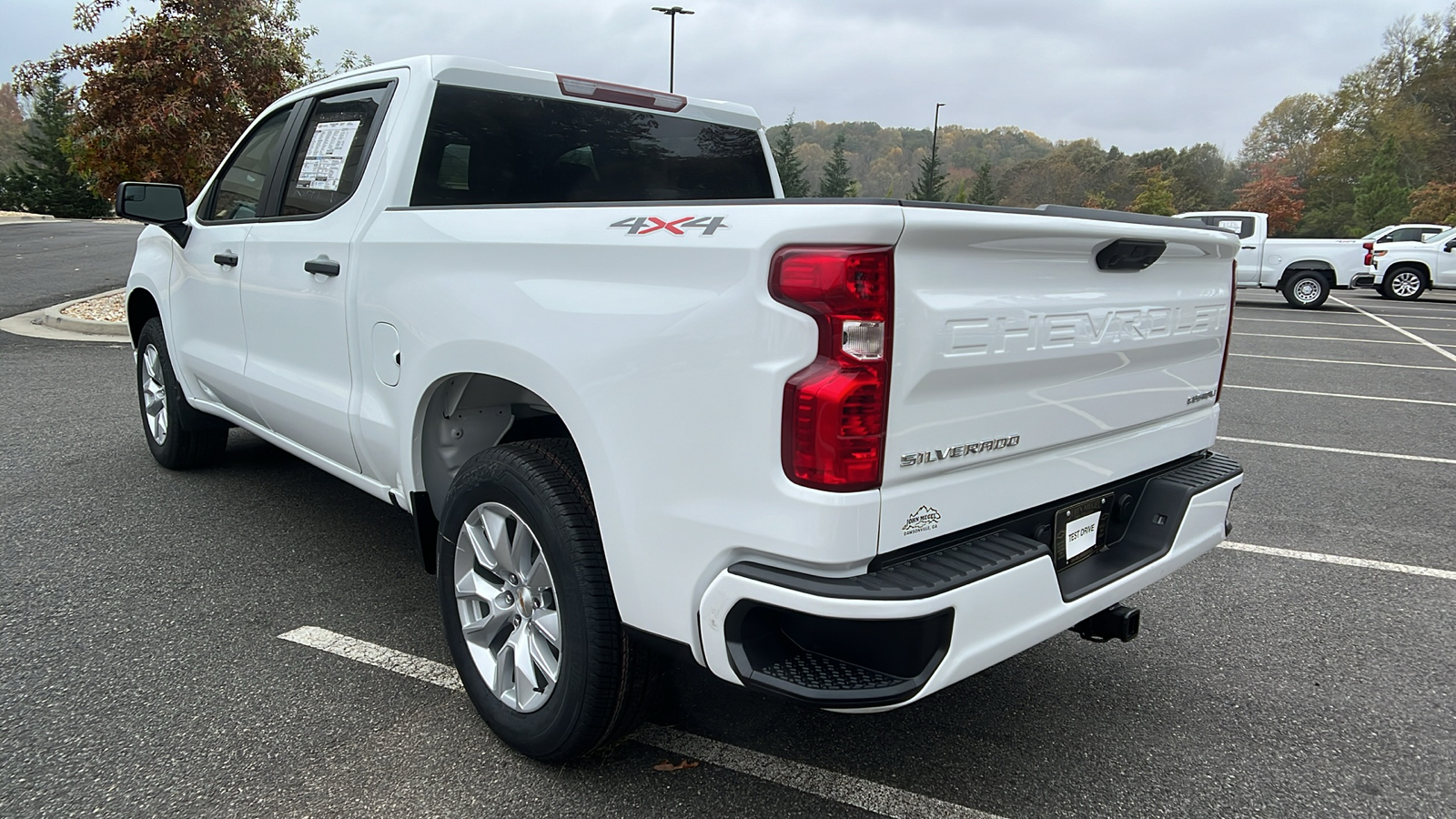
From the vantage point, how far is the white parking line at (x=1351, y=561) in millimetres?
4180

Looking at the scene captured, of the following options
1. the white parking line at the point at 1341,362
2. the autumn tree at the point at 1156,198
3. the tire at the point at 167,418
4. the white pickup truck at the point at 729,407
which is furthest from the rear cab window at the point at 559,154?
the autumn tree at the point at 1156,198

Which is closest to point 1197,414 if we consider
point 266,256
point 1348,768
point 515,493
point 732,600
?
point 1348,768

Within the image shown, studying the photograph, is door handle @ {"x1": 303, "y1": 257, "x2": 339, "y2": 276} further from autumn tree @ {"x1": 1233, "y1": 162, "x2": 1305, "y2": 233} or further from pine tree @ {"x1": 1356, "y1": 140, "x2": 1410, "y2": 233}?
autumn tree @ {"x1": 1233, "y1": 162, "x2": 1305, "y2": 233}

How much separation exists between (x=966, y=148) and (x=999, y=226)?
1698cm

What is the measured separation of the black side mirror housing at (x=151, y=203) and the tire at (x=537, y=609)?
2516mm

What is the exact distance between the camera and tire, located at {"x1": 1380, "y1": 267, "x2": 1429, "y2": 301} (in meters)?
20.8

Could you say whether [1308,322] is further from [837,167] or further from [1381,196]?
[1381,196]

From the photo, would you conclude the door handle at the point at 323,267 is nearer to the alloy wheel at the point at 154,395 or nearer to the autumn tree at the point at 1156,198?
the alloy wheel at the point at 154,395

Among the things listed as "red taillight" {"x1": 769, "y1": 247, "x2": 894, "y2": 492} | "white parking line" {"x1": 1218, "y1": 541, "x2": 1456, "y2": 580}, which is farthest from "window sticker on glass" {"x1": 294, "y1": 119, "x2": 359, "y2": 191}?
"white parking line" {"x1": 1218, "y1": 541, "x2": 1456, "y2": 580}

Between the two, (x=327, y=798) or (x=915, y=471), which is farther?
(x=327, y=798)

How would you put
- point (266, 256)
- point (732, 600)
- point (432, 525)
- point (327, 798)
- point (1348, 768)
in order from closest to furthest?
1. point (732, 600)
2. point (327, 798)
3. point (1348, 768)
4. point (432, 525)
5. point (266, 256)

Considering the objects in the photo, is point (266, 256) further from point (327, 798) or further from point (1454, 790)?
point (1454, 790)

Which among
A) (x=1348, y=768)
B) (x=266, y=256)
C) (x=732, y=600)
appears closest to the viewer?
(x=732, y=600)

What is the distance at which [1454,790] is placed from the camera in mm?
2535
